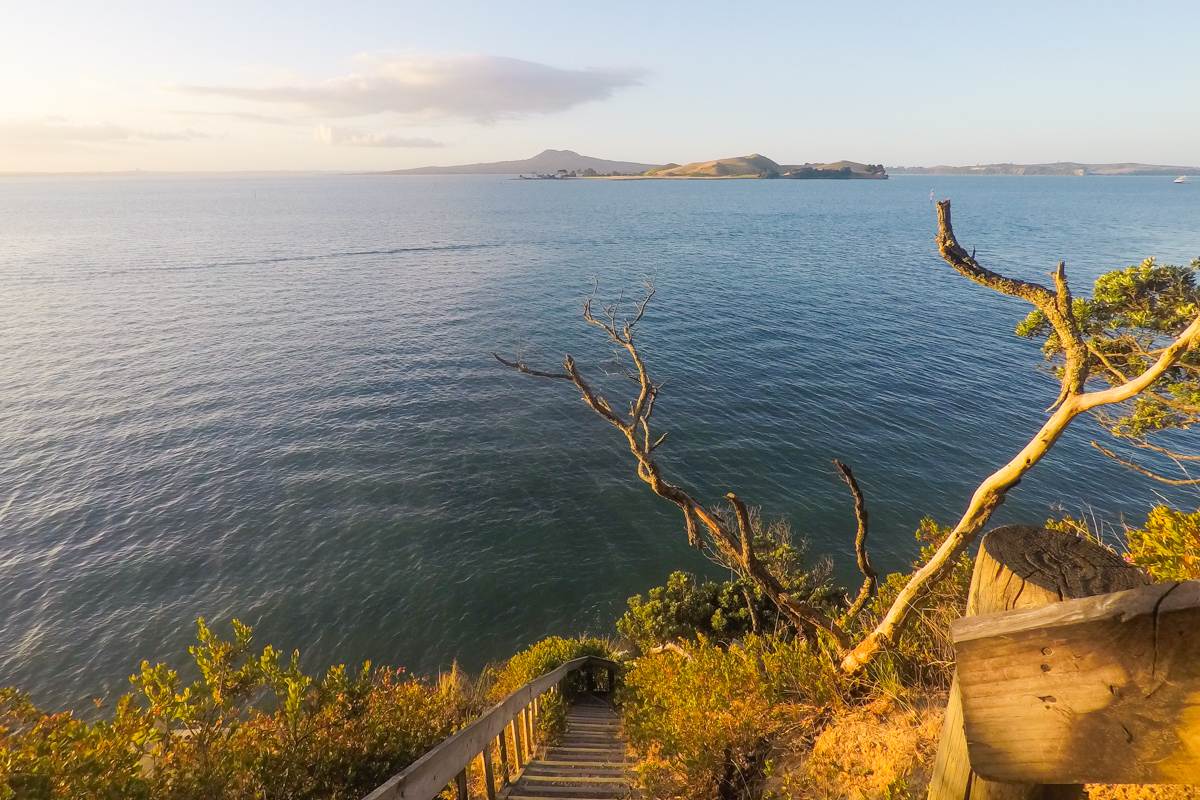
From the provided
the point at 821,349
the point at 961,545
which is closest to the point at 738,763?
the point at 961,545

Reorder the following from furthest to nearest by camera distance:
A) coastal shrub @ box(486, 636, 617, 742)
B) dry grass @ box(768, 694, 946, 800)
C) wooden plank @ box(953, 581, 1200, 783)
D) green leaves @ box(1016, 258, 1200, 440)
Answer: green leaves @ box(1016, 258, 1200, 440) → coastal shrub @ box(486, 636, 617, 742) → dry grass @ box(768, 694, 946, 800) → wooden plank @ box(953, 581, 1200, 783)

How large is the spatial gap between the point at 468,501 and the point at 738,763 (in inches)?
1001

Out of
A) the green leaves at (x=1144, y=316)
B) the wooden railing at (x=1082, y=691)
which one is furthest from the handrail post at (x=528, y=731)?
the green leaves at (x=1144, y=316)

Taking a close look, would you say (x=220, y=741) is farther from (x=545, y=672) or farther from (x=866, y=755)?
(x=545, y=672)

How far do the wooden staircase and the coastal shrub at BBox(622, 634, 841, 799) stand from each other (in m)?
0.55

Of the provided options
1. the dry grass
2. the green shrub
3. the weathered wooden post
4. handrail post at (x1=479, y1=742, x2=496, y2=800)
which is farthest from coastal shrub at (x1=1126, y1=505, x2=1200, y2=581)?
the green shrub

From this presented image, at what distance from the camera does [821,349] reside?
160ft

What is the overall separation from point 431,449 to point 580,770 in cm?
2904

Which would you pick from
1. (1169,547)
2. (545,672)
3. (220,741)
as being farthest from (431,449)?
(1169,547)

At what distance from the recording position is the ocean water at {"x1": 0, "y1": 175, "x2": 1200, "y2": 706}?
24.5m

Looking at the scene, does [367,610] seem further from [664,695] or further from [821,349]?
[821,349]

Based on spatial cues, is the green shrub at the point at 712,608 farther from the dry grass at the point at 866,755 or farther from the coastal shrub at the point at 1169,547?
the dry grass at the point at 866,755

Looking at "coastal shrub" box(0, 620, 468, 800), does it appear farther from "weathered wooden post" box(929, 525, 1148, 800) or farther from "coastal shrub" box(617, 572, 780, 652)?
"coastal shrub" box(617, 572, 780, 652)

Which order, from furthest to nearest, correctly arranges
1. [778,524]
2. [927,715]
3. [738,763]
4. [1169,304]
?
[778,524] → [1169,304] → [738,763] → [927,715]
